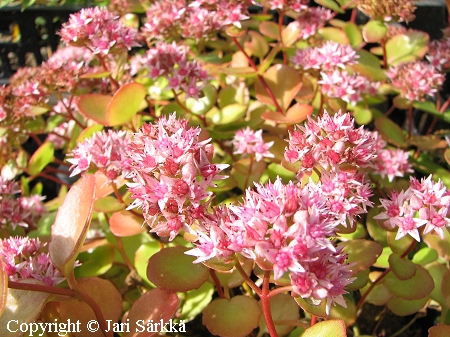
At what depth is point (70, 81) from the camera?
4.16 feet

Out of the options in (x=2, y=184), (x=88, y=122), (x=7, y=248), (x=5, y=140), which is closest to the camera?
(x=7, y=248)

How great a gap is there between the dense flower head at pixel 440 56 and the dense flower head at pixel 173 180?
1.09 meters

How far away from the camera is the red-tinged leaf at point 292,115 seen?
1152 mm

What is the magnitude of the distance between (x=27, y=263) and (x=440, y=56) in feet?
4.54

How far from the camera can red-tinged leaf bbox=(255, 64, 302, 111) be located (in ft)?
4.23

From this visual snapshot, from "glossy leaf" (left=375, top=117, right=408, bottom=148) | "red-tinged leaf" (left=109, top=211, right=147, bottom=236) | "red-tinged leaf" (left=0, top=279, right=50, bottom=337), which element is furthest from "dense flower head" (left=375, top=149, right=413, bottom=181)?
"red-tinged leaf" (left=0, top=279, right=50, bottom=337)

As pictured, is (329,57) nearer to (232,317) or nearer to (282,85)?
(282,85)

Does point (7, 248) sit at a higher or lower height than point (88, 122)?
higher

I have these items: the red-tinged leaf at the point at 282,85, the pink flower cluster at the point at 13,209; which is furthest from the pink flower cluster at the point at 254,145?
the pink flower cluster at the point at 13,209

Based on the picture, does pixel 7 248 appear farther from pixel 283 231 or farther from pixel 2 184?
pixel 283 231

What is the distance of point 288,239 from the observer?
1.96ft

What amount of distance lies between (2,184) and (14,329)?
577 millimetres

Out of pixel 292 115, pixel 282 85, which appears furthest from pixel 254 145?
pixel 282 85

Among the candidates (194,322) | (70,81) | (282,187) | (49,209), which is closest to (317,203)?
(282,187)
